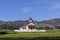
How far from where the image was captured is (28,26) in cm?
7400

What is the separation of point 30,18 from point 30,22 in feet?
4.46

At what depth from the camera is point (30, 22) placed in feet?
245

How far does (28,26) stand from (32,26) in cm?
139

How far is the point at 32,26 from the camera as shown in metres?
73.6

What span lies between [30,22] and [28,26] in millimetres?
1671

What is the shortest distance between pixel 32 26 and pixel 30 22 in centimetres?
186

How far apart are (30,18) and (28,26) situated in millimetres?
2841

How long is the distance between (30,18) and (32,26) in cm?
293
